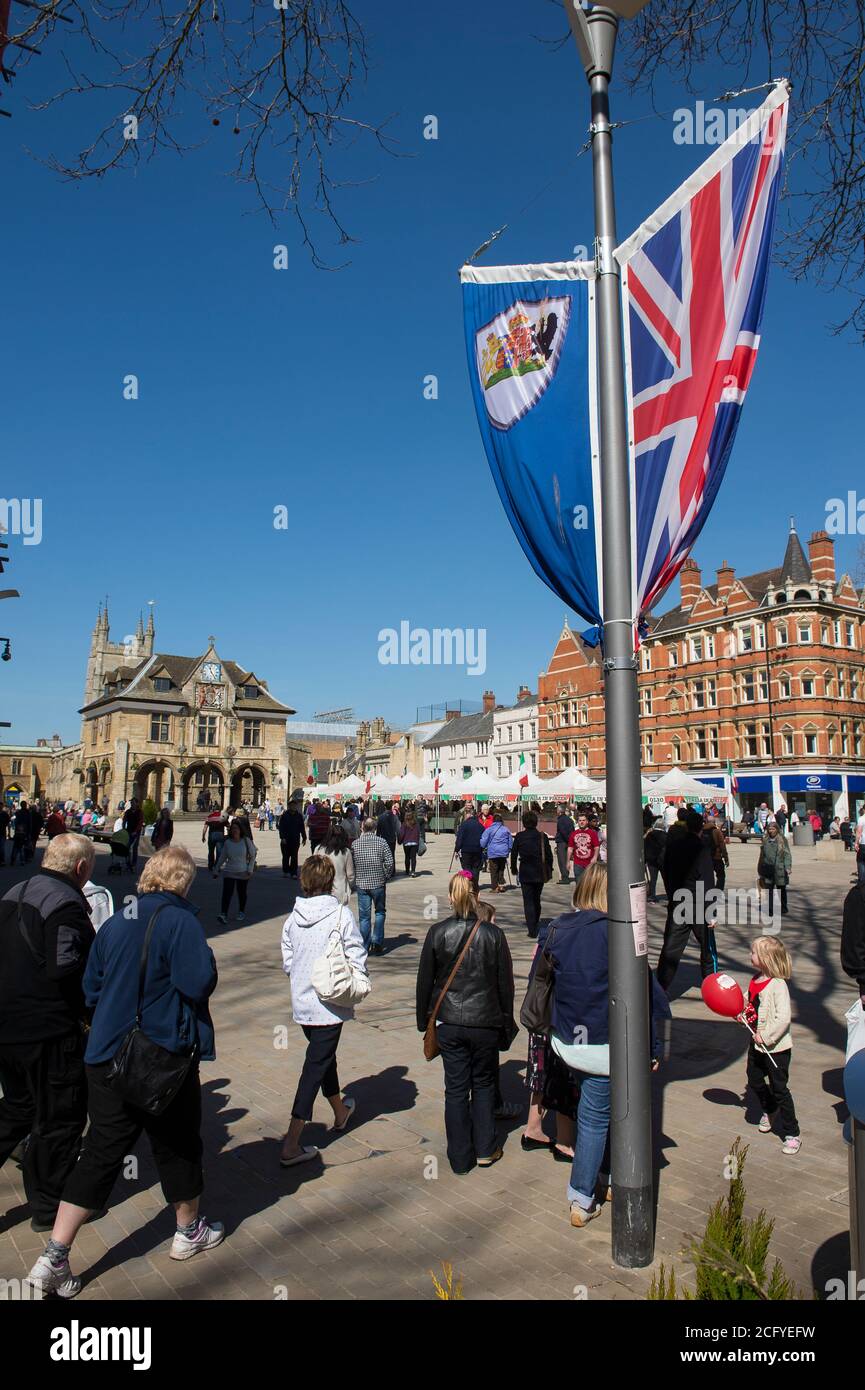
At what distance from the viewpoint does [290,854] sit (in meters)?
22.0

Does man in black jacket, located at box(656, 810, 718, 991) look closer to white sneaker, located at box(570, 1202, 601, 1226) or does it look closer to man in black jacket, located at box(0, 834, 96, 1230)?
white sneaker, located at box(570, 1202, 601, 1226)

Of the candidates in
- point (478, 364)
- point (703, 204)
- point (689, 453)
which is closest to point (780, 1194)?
point (689, 453)

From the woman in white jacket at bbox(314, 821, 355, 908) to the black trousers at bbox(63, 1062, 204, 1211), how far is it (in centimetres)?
653

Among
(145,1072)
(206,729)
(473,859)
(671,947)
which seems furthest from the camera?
(206,729)

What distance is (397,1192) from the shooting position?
15.8 feet

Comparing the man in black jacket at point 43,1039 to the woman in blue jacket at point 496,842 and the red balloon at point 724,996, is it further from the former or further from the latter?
the woman in blue jacket at point 496,842

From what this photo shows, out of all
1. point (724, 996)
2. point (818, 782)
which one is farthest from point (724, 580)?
point (724, 996)

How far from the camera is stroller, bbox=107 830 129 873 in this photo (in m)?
20.8

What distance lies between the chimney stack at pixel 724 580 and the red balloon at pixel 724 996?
5044cm

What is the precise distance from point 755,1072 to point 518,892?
13.5 meters

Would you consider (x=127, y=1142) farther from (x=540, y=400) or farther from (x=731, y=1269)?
(x=540, y=400)

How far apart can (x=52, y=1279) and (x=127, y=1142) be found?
0.58 metres

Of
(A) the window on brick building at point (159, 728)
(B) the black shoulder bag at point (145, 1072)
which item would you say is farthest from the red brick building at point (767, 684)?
(B) the black shoulder bag at point (145, 1072)
